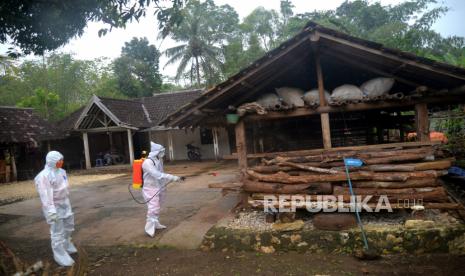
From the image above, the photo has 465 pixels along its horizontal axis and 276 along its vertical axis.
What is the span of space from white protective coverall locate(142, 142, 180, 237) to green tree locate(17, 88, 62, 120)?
2363 cm

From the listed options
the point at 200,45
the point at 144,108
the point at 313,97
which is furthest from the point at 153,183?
the point at 200,45

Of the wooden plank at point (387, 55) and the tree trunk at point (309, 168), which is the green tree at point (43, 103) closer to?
the tree trunk at point (309, 168)

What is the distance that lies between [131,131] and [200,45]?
12.2 m

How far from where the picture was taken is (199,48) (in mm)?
28484

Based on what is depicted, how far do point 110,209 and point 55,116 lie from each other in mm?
22354

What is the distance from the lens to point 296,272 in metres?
4.54

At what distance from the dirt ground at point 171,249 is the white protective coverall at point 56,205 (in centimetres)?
30

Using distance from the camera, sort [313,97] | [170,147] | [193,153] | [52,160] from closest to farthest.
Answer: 1. [52,160]
2. [313,97]
3. [193,153]
4. [170,147]

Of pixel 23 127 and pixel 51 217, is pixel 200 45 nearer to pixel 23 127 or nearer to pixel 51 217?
pixel 23 127

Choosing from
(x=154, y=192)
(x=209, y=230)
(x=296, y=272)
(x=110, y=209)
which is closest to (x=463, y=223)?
(x=296, y=272)

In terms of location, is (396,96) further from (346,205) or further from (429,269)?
(429,269)

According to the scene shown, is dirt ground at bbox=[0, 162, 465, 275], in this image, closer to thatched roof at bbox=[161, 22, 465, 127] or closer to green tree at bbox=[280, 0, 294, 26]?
thatched roof at bbox=[161, 22, 465, 127]

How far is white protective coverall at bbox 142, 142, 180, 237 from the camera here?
6320mm

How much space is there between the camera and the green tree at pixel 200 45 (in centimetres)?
2833
